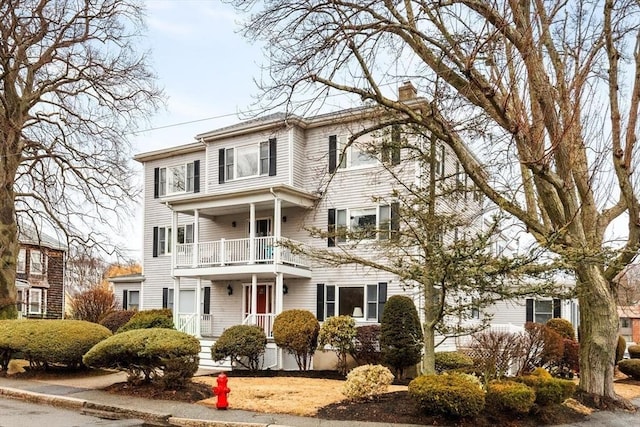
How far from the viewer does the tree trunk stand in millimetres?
12617

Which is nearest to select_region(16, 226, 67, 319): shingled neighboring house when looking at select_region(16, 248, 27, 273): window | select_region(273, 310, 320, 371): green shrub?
select_region(16, 248, 27, 273): window

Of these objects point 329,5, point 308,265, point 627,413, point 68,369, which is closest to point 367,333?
point 308,265

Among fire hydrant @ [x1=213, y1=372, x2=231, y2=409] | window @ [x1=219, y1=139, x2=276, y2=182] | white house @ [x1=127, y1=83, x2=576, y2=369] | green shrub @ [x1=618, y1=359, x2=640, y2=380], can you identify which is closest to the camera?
fire hydrant @ [x1=213, y1=372, x2=231, y2=409]

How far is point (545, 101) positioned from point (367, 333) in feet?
28.8

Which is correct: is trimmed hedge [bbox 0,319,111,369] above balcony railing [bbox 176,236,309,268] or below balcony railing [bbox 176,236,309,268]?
below

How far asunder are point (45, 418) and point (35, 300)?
33725 mm

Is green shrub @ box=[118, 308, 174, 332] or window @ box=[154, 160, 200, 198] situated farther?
window @ box=[154, 160, 200, 198]

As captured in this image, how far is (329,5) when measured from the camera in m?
11.1

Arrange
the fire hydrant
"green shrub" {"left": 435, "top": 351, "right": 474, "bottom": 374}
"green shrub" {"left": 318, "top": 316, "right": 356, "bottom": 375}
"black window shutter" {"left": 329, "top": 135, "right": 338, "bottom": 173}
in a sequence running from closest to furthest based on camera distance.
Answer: the fire hydrant
"green shrub" {"left": 435, "top": 351, "right": 474, "bottom": 374}
"green shrub" {"left": 318, "top": 316, "right": 356, "bottom": 375}
"black window shutter" {"left": 329, "top": 135, "right": 338, "bottom": 173}

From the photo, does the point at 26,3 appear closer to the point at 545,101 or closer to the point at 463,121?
the point at 463,121

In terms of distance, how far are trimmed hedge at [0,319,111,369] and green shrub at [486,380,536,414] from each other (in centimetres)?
984

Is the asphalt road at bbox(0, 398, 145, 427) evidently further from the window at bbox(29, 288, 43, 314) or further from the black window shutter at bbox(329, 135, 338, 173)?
the window at bbox(29, 288, 43, 314)

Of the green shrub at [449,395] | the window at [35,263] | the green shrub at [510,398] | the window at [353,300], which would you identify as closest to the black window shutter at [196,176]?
the window at [353,300]

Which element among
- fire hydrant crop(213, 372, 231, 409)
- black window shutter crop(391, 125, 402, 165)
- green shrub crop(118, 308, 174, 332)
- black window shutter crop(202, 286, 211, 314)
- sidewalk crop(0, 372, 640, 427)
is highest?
black window shutter crop(391, 125, 402, 165)
